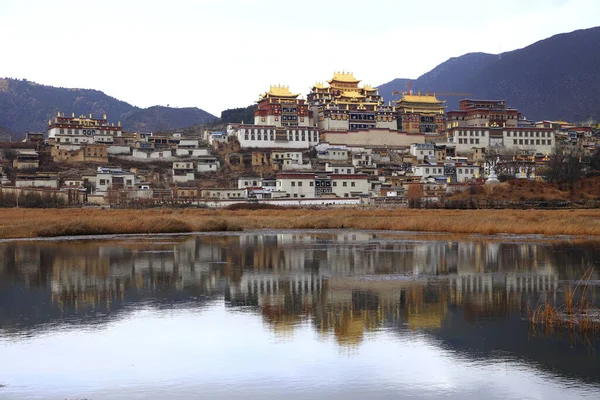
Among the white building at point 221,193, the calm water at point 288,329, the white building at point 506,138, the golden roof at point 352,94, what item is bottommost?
the calm water at point 288,329

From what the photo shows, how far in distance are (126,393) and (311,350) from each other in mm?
3314

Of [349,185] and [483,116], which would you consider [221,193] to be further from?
[483,116]

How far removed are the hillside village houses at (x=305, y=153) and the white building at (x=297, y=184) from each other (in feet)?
0.40

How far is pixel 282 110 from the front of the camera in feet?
363

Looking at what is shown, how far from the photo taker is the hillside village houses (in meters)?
80.3

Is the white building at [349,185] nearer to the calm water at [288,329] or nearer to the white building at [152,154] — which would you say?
the white building at [152,154]

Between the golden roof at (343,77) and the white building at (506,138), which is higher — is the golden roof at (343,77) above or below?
above

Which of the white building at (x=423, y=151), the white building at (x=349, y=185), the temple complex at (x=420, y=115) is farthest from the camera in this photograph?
the temple complex at (x=420, y=115)

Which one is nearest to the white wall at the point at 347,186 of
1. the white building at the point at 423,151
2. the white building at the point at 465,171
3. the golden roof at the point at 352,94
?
the white building at the point at 465,171

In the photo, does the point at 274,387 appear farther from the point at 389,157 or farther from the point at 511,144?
the point at 511,144

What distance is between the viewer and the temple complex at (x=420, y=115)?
384ft

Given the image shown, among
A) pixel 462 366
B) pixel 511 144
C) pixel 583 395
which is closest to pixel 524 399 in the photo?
pixel 583 395

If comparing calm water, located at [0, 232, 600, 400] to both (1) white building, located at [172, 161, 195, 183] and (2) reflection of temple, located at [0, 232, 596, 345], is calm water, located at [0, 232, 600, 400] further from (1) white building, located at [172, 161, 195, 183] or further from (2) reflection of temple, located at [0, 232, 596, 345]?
(1) white building, located at [172, 161, 195, 183]

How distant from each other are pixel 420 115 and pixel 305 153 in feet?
82.8
